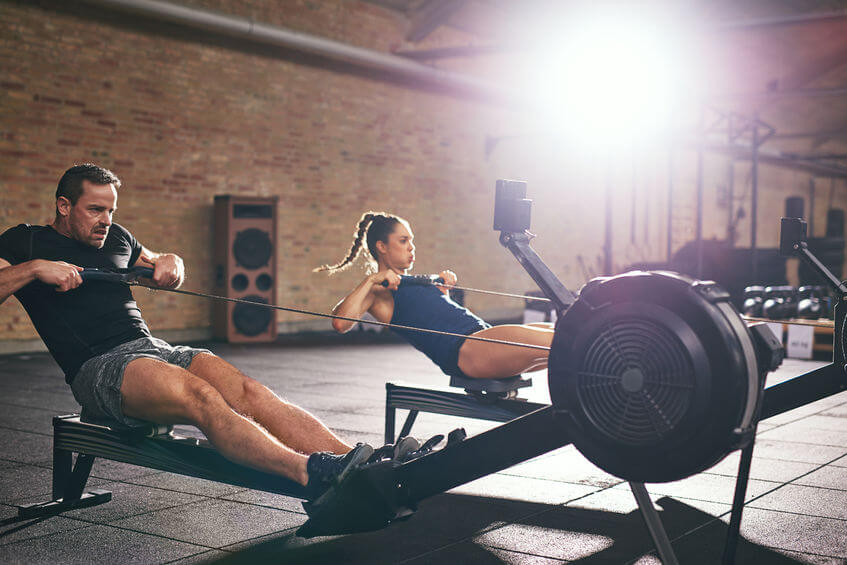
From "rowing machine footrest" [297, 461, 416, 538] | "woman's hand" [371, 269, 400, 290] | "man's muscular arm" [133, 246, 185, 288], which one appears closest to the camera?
"rowing machine footrest" [297, 461, 416, 538]

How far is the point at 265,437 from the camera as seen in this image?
2.45 meters

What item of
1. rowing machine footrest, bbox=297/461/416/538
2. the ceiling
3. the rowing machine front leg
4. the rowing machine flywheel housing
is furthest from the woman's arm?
the ceiling

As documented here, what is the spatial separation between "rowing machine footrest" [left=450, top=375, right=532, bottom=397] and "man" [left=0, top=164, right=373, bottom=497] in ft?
2.97

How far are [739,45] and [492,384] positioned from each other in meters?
12.2

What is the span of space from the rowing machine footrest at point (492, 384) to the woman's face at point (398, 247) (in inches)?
20.6

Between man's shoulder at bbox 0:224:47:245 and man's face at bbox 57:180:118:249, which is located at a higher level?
man's face at bbox 57:180:118:249

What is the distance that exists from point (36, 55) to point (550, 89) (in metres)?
7.25

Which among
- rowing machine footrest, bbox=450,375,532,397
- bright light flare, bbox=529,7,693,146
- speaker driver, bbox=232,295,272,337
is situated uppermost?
bright light flare, bbox=529,7,693,146

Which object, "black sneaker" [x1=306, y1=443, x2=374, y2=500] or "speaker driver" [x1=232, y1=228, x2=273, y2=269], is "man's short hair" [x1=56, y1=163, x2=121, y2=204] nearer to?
"black sneaker" [x1=306, y1=443, x2=374, y2=500]

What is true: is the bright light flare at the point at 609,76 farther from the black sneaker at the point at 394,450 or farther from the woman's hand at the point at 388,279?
the black sneaker at the point at 394,450

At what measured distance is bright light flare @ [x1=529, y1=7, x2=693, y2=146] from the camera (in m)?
9.59

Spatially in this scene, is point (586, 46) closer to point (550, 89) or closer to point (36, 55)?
point (550, 89)

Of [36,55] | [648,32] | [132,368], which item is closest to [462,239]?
[648,32]

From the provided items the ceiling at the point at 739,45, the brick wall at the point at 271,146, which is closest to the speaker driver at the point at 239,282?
the brick wall at the point at 271,146
